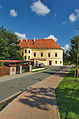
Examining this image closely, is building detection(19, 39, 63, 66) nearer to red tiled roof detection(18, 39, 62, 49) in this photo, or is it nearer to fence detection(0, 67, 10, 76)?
red tiled roof detection(18, 39, 62, 49)

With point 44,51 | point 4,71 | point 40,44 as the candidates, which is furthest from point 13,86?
point 40,44

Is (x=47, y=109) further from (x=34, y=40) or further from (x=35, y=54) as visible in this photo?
(x=34, y=40)

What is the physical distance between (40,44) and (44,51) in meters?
5.21

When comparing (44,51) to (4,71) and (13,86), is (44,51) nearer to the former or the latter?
(4,71)

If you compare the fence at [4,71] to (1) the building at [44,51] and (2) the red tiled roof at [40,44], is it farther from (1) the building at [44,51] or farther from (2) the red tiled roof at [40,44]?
(2) the red tiled roof at [40,44]

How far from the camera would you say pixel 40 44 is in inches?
2335

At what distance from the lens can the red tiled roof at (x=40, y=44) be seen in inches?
2245

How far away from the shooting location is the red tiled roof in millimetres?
57031

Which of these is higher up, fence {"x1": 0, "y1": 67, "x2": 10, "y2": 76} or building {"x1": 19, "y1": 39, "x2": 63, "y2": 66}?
building {"x1": 19, "y1": 39, "x2": 63, "y2": 66}

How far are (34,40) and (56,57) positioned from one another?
56.9 feet

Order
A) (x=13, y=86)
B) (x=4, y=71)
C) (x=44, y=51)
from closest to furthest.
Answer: (x=13, y=86)
(x=4, y=71)
(x=44, y=51)

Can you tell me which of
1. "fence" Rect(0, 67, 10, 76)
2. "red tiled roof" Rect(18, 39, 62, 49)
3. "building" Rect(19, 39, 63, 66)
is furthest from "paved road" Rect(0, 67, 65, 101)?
"red tiled roof" Rect(18, 39, 62, 49)

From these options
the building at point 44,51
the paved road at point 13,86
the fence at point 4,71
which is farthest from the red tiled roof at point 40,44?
the paved road at point 13,86

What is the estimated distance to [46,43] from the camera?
59.3m
